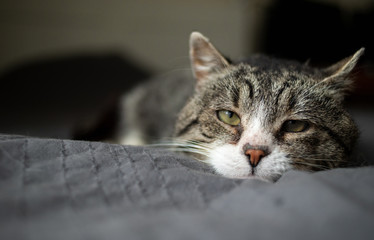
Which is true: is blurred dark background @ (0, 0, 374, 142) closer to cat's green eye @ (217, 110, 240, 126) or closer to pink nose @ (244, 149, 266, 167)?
cat's green eye @ (217, 110, 240, 126)

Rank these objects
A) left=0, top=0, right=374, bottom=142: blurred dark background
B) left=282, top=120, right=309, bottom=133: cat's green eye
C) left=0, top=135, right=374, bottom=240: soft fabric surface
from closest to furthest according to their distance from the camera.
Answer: left=0, top=135, right=374, bottom=240: soft fabric surface, left=282, top=120, right=309, bottom=133: cat's green eye, left=0, top=0, right=374, bottom=142: blurred dark background

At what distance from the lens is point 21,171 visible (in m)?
0.69

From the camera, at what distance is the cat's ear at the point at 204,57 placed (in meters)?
1.29

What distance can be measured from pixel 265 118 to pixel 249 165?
188 millimetres

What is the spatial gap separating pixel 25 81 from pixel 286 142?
2276 mm

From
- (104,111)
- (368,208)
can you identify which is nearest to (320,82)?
(368,208)

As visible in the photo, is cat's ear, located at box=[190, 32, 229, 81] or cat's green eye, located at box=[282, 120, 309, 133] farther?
cat's ear, located at box=[190, 32, 229, 81]

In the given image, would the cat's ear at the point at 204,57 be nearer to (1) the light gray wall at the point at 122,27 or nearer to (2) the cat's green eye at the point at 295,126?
(2) the cat's green eye at the point at 295,126

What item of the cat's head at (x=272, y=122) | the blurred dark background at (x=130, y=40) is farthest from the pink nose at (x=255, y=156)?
the blurred dark background at (x=130, y=40)

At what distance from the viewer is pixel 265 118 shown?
1.03m

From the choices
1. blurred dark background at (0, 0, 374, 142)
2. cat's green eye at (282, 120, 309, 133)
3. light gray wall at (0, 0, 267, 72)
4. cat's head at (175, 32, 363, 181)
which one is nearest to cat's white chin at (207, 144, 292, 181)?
cat's head at (175, 32, 363, 181)

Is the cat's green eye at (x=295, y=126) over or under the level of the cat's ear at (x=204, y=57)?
under

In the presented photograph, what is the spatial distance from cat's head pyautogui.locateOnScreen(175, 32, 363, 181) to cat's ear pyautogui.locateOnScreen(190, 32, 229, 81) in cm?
2

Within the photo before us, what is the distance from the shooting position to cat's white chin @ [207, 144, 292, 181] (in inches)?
36.7
